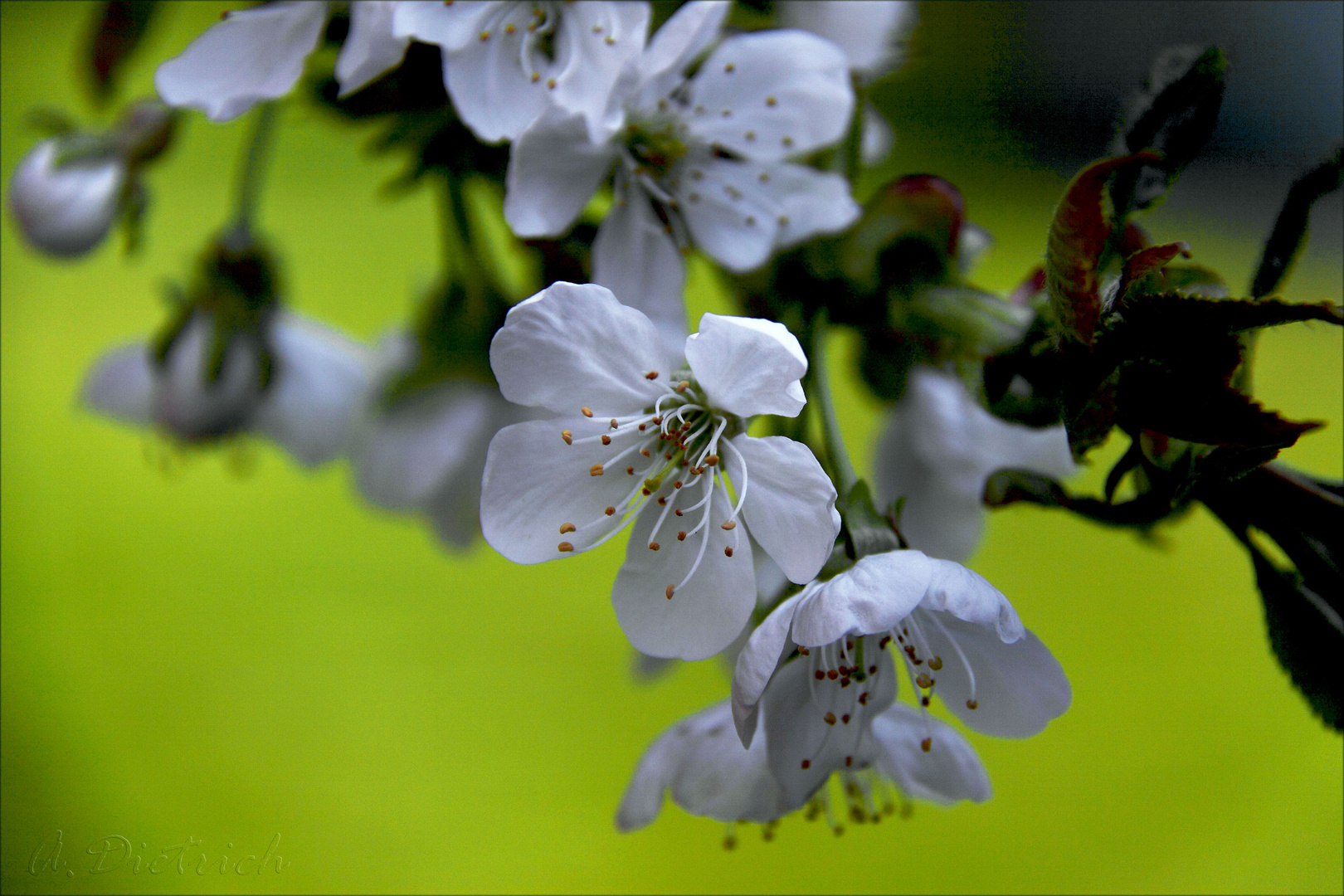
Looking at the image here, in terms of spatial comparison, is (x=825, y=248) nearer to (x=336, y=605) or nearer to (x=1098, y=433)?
(x=1098, y=433)

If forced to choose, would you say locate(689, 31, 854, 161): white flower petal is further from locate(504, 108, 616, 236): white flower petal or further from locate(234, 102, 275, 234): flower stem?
locate(234, 102, 275, 234): flower stem

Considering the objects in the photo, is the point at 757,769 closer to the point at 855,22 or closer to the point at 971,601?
the point at 971,601

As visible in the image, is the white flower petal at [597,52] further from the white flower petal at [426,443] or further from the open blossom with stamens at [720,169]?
the white flower petal at [426,443]

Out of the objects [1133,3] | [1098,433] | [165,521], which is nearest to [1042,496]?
[1098,433]

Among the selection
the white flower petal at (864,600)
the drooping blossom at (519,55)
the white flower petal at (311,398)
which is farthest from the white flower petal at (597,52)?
the white flower petal at (311,398)

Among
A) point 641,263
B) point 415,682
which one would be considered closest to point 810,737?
point 641,263
